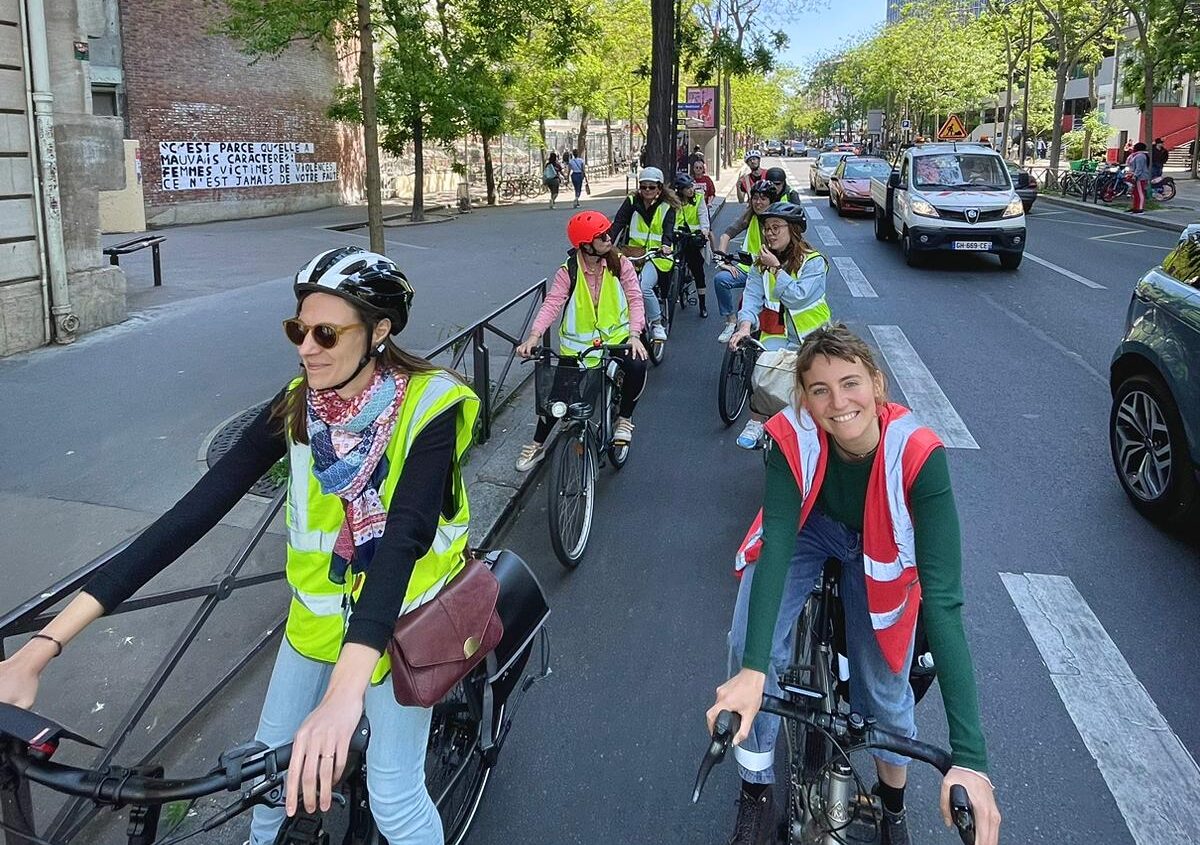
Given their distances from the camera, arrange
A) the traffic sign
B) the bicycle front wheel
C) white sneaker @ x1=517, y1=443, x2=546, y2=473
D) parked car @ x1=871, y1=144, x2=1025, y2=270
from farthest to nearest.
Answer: the traffic sign
parked car @ x1=871, y1=144, x2=1025, y2=270
white sneaker @ x1=517, y1=443, x2=546, y2=473
the bicycle front wheel

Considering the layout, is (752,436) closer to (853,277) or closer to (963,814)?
(963,814)

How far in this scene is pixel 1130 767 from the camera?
11.2 feet

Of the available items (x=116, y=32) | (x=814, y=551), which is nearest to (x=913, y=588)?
Answer: (x=814, y=551)

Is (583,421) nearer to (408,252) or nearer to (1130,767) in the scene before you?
(1130,767)

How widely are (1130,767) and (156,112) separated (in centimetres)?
2618

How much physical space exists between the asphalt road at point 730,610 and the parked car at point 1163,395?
0.20 metres

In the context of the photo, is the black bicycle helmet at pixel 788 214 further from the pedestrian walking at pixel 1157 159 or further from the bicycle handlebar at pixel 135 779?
the pedestrian walking at pixel 1157 159

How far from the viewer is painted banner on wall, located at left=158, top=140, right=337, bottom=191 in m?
25.1

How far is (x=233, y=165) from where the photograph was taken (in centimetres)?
2703

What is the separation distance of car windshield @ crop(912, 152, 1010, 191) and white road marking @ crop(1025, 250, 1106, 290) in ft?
4.75

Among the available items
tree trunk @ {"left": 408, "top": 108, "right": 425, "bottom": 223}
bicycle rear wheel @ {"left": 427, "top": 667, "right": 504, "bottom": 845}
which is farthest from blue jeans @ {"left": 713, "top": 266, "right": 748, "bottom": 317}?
tree trunk @ {"left": 408, "top": 108, "right": 425, "bottom": 223}

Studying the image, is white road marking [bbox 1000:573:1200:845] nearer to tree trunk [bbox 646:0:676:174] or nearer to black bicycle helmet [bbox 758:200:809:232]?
black bicycle helmet [bbox 758:200:809:232]

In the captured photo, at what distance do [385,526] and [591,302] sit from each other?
387 cm

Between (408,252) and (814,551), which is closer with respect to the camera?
(814,551)
